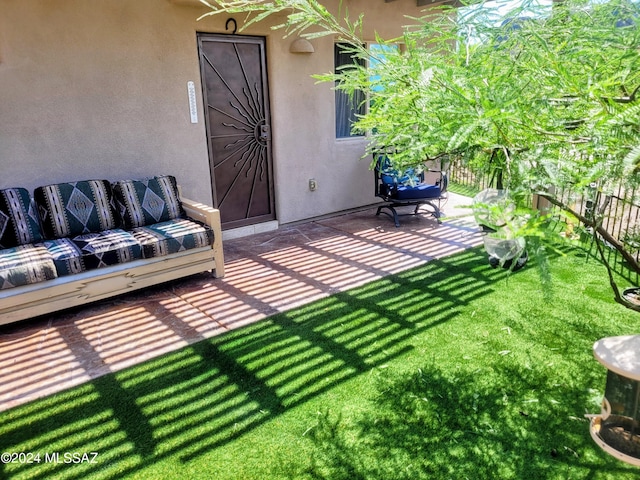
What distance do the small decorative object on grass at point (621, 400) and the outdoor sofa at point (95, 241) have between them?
11.5ft

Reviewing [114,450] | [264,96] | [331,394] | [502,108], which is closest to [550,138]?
[502,108]

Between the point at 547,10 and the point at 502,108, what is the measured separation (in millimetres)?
495

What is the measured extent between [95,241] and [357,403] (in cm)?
277

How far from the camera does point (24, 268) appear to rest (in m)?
3.62

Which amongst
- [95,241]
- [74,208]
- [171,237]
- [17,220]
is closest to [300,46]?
[171,237]

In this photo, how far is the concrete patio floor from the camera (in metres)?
3.27

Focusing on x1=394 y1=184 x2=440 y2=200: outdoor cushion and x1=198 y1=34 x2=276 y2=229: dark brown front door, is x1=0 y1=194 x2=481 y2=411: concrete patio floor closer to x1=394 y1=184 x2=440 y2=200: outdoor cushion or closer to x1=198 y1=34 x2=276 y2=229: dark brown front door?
x1=394 y1=184 x2=440 y2=200: outdoor cushion

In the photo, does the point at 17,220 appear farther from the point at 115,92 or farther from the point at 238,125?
the point at 238,125

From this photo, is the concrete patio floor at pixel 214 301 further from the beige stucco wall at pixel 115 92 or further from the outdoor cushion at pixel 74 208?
the beige stucco wall at pixel 115 92

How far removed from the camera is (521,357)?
3209mm

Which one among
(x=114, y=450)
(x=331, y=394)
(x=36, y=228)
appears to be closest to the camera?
(x=114, y=450)

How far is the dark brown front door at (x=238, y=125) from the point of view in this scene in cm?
556

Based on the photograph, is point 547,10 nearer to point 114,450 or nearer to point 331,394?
point 331,394

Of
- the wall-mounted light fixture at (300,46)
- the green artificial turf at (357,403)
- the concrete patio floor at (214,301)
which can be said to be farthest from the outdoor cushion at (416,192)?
the green artificial turf at (357,403)
